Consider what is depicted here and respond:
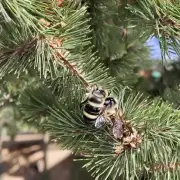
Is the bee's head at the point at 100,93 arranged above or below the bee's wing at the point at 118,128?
above

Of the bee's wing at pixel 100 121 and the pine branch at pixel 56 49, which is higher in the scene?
the pine branch at pixel 56 49

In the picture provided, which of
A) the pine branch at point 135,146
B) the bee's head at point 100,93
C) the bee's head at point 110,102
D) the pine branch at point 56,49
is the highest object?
the pine branch at point 56,49

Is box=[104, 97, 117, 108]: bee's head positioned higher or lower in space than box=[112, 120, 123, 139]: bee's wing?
higher

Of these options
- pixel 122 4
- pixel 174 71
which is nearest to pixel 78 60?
pixel 122 4

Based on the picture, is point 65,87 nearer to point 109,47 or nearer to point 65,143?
point 65,143

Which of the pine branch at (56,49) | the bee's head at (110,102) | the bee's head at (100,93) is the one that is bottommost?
the bee's head at (110,102)

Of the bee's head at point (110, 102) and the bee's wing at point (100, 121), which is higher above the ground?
the bee's head at point (110, 102)

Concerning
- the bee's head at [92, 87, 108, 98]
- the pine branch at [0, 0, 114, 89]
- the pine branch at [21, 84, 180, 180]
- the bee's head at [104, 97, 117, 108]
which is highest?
the pine branch at [0, 0, 114, 89]

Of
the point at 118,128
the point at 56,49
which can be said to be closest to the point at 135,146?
the point at 118,128

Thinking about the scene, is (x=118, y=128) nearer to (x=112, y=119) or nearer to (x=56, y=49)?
(x=112, y=119)
